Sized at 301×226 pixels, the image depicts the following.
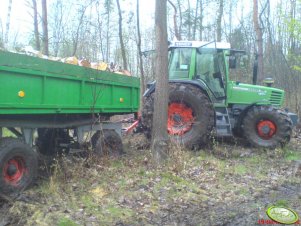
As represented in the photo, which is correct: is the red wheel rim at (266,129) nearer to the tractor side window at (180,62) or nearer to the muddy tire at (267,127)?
the muddy tire at (267,127)

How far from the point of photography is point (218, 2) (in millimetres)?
27469

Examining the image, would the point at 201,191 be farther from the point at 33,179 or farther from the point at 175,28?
the point at 175,28

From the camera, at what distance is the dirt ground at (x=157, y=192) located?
17.2ft

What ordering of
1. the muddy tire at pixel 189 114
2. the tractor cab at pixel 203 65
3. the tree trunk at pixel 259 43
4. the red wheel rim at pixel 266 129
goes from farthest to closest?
1. the tree trunk at pixel 259 43
2. the tractor cab at pixel 203 65
3. the red wheel rim at pixel 266 129
4. the muddy tire at pixel 189 114

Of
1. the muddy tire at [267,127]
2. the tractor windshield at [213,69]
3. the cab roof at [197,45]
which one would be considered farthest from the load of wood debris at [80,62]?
the muddy tire at [267,127]

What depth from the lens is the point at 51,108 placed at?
6.57m

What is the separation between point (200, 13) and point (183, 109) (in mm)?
19647

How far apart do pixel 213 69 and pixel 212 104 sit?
1.17 meters

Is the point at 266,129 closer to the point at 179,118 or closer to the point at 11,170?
the point at 179,118

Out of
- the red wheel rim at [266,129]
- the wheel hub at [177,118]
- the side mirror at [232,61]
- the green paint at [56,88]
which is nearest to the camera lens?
the green paint at [56,88]

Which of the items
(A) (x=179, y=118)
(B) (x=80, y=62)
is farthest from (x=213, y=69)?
(B) (x=80, y=62)

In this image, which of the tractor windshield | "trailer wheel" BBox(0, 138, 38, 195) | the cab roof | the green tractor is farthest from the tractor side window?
"trailer wheel" BBox(0, 138, 38, 195)

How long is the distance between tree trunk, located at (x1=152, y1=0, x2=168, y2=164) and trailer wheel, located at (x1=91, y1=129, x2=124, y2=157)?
1.09 meters

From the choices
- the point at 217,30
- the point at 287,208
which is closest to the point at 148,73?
the point at 217,30
